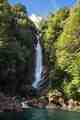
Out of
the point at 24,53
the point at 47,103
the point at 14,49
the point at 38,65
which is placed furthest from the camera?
the point at 38,65

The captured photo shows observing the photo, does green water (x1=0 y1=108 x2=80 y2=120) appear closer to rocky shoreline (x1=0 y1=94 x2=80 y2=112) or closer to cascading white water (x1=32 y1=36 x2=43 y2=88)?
rocky shoreline (x1=0 y1=94 x2=80 y2=112)

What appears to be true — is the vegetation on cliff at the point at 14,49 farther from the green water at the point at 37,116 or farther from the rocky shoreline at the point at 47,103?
the green water at the point at 37,116

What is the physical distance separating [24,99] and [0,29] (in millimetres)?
11272

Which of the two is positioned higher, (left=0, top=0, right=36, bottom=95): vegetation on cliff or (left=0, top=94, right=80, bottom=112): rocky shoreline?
(left=0, top=0, right=36, bottom=95): vegetation on cliff

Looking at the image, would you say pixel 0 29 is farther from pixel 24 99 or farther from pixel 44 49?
pixel 44 49

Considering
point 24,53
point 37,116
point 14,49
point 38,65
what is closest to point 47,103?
point 24,53

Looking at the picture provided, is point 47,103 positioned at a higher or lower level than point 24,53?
lower

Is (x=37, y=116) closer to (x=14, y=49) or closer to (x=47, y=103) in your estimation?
(x=14, y=49)

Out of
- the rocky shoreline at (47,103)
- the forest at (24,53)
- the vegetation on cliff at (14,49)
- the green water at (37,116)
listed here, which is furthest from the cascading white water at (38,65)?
the green water at (37,116)

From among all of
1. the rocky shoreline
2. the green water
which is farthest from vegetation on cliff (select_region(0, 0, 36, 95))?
the green water

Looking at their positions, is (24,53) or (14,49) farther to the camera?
(24,53)

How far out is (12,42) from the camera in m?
44.3

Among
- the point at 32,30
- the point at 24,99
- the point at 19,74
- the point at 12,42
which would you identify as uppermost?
the point at 32,30

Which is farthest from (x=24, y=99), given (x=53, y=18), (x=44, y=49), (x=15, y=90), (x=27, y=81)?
(x=53, y=18)
